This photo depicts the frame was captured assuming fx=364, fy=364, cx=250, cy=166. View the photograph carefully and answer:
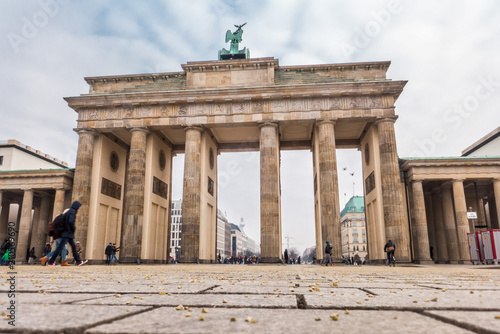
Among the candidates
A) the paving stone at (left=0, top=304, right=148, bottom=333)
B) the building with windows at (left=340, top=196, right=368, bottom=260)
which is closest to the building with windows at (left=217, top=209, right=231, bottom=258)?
the building with windows at (left=340, top=196, right=368, bottom=260)

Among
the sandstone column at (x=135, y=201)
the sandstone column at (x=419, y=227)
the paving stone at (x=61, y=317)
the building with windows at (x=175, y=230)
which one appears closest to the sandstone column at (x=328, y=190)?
the sandstone column at (x=419, y=227)

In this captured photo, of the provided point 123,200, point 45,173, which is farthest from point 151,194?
point 45,173

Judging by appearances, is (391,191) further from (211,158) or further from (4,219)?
(4,219)

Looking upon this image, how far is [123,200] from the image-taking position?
3594 centimetres

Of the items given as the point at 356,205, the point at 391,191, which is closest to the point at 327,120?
the point at 391,191

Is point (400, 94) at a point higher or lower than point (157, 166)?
higher

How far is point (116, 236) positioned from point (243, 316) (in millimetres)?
35079

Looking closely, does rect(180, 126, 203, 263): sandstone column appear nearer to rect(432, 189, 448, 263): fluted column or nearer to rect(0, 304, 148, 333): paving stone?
rect(432, 189, 448, 263): fluted column

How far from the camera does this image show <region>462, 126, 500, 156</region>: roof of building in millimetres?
45969

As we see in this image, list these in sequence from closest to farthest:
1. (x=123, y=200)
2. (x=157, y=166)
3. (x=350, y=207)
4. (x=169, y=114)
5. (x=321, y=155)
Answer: (x=321, y=155)
(x=169, y=114)
(x=157, y=166)
(x=123, y=200)
(x=350, y=207)

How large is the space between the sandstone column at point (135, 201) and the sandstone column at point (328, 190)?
564 inches

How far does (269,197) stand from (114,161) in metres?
16.0

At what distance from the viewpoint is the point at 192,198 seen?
1133 inches

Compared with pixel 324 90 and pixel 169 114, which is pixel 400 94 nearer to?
pixel 324 90
